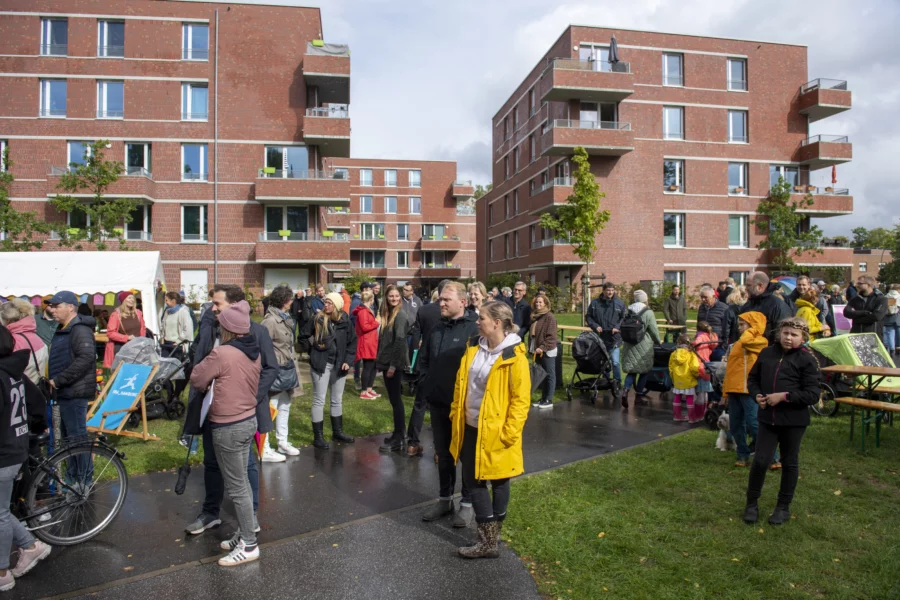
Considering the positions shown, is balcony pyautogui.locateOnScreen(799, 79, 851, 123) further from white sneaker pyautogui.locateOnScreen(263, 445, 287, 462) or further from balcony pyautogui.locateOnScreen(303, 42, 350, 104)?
white sneaker pyautogui.locateOnScreen(263, 445, 287, 462)

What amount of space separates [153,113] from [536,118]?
76.3ft

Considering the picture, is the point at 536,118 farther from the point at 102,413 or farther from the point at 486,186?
the point at 486,186

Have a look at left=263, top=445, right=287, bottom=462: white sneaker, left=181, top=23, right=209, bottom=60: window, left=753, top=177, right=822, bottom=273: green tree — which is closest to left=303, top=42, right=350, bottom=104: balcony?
left=181, top=23, right=209, bottom=60: window

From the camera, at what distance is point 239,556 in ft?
14.7

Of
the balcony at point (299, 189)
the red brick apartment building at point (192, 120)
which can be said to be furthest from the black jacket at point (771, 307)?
the balcony at point (299, 189)

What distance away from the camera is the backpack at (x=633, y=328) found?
1008 cm

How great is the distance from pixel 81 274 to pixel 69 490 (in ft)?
42.3

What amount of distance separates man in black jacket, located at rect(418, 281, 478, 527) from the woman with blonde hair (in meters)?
0.42

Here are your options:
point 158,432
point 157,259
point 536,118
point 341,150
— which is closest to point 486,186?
point 536,118

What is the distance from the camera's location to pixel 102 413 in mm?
7574

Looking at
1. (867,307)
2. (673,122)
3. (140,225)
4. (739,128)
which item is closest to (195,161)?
(140,225)

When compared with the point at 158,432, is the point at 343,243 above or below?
above

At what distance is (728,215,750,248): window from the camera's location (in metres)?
38.0

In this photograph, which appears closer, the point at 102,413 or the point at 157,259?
the point at 102,413
